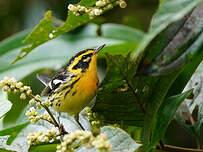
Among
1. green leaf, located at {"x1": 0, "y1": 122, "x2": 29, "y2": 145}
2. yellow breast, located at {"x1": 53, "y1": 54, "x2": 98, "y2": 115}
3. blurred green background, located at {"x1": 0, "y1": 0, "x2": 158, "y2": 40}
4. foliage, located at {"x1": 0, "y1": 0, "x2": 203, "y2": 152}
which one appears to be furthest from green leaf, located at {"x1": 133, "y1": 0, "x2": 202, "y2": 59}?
blurred green background, located at {"x1": 0, "y1": 0, "x2": 158, "y2": 40}

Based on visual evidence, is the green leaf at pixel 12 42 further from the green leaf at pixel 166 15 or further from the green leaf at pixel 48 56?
the green leaf at pixel 166 15

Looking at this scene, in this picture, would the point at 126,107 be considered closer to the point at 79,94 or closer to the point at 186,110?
the point at 186,110

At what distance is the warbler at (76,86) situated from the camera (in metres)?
1.85

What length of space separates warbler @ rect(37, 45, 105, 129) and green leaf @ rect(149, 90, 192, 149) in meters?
0.46

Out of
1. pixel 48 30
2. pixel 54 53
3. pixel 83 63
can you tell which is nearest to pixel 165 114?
pixel 48 30

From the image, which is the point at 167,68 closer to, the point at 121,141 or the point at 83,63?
the point at 121,141

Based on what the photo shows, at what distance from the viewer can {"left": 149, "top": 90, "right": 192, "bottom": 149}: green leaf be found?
1256 mm

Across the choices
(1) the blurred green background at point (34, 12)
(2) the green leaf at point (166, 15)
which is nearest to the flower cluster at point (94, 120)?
(2) the green leaf at point (166, 15)

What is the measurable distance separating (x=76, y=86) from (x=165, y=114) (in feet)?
2.44

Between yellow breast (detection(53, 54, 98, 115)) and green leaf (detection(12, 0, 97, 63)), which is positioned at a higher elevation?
green leaf (detection(12, 0, 97, 63))

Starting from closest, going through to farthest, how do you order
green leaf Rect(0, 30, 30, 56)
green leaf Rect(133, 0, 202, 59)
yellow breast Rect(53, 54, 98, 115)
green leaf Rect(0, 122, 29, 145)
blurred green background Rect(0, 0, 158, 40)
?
green leaf Rect(133, 0, 202, 59) → green leaf Rect(0, 122, 29, 145) → yellow breast Rect(53, 54, 98, 115) → green leaf Rect(0, 30, 30, 56) → blurred green background Rect(0, 0, 158, 40)

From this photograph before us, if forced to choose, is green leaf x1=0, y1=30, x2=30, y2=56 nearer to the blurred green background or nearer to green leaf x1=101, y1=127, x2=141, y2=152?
the blurred green background

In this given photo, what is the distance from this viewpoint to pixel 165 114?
Answer: 130 centimetres

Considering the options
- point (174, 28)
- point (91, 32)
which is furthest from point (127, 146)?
point (91, 32)
